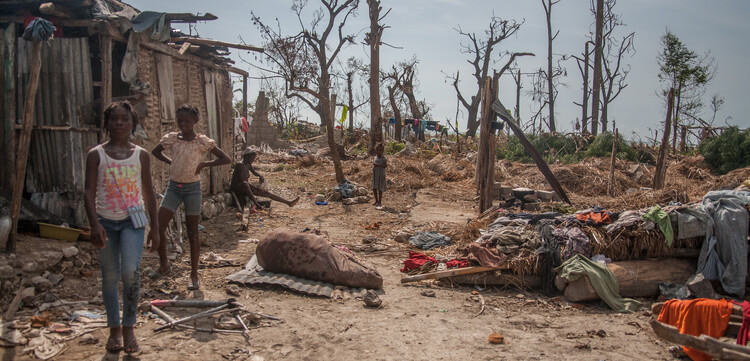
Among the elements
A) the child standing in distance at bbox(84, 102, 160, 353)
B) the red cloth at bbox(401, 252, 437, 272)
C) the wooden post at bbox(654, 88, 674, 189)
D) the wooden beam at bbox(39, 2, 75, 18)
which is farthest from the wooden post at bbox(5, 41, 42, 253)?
the wooden post at bbox(654, 88, 674, 189)

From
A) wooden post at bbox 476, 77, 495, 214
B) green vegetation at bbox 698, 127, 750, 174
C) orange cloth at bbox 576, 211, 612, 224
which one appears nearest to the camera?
orange cloth at bbox 576, 211, 612, 224

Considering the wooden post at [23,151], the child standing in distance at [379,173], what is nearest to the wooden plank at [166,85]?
the wooden post at [23,151]

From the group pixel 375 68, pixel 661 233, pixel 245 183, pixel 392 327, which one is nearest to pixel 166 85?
pixel 245 183

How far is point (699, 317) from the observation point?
4176mm

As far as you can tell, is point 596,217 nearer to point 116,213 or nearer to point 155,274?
point 155,274

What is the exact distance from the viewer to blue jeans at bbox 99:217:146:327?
308 centimetres

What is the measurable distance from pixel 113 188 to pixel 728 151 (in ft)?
57.0

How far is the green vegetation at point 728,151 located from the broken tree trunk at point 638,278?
11.9 metres

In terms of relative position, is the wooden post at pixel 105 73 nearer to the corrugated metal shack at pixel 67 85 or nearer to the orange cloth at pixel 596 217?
the corrugated metal shack at pixel 67 85

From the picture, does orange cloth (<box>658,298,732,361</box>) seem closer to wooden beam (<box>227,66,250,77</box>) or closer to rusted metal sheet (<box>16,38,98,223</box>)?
rusted metal sheet (<box>16,38,98,223</box>)

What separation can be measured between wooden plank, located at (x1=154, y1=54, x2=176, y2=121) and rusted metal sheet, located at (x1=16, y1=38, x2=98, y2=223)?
158 centimetres

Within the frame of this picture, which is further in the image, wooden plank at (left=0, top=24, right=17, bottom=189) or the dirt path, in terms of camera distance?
wooden plank at (left=0, top=24, right=17, bottom=189)

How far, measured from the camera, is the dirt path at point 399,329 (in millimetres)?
3533

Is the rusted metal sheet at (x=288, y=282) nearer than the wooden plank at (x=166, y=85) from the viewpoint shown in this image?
Yes
